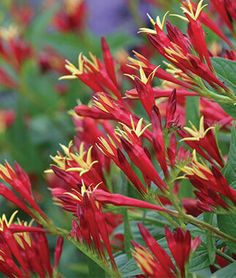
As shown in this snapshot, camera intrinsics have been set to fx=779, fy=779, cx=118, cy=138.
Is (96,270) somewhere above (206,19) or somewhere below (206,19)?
below

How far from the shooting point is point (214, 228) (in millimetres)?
792

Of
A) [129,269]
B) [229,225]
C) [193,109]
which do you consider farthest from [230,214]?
[193,109]

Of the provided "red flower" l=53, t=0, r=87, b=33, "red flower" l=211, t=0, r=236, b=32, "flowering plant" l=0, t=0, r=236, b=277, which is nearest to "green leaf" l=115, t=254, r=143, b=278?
"flowering plant" l=0, t=0, r=236, b=277

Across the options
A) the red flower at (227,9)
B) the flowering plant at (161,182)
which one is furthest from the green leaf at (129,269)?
the red flower at (227,9)

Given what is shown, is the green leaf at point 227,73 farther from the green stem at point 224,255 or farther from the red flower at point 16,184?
the red flower at point 16,184

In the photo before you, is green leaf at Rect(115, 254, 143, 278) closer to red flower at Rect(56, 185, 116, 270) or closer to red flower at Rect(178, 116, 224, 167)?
→ red flower at Rect(56, 185, 116, 270)

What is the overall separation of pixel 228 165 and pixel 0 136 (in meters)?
1.25

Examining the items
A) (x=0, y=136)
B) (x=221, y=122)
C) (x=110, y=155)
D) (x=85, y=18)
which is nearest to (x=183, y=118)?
(x=221, y=122)

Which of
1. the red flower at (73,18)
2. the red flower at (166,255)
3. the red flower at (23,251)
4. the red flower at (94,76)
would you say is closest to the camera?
the red flower at (166,255)

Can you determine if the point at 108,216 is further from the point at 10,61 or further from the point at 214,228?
the point at 10,61

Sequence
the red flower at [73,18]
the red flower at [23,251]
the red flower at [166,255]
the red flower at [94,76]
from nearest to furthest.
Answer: the red flower at [166,255] < the red flower at [23,251] < the red flower at [94,76] < the red flower at [73,18]

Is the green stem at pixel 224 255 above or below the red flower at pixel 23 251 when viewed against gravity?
below

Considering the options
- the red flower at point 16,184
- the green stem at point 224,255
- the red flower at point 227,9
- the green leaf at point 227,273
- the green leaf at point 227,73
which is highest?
the red flower at point 227,9

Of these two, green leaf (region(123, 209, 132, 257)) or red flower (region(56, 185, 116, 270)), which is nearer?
red flower (region(56, 185, 116, 270))
